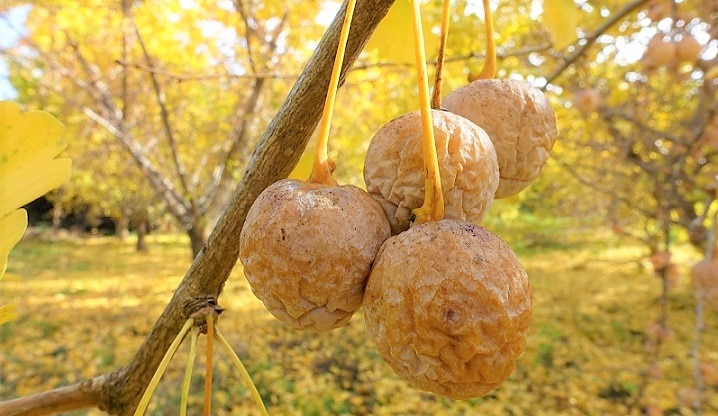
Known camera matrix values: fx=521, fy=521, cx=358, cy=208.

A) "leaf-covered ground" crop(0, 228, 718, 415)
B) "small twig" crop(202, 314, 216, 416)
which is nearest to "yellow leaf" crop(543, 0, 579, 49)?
"small twig" crop(202, 314, 216, 416)

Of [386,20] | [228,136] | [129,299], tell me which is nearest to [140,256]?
[129,299]

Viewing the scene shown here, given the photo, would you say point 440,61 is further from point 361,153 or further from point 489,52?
point 361,153

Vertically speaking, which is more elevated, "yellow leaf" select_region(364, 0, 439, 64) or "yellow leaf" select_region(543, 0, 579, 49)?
"yellow leaf" select_region(543, 0, 579, 49)

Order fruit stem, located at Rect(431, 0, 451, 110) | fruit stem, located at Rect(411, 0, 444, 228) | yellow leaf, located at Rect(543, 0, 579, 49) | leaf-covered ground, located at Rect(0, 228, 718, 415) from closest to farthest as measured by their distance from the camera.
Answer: fruit stem, located at Rect(411, 0, 444, 228), fruit stem, located at Rect(431, 0, 451, 110), yellow leaf, located at Rect(543, 0, 579, 49), leaf-covered ground, located at Rect(0, 228, 718, 415)

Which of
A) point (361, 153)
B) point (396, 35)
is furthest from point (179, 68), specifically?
point (396, 35)

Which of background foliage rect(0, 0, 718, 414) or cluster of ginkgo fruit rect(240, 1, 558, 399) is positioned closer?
cluster of ginkgo fruit rect(240, 1, 558, 399)

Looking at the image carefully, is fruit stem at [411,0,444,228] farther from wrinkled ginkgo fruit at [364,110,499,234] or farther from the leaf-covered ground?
the leaf-covered ground
